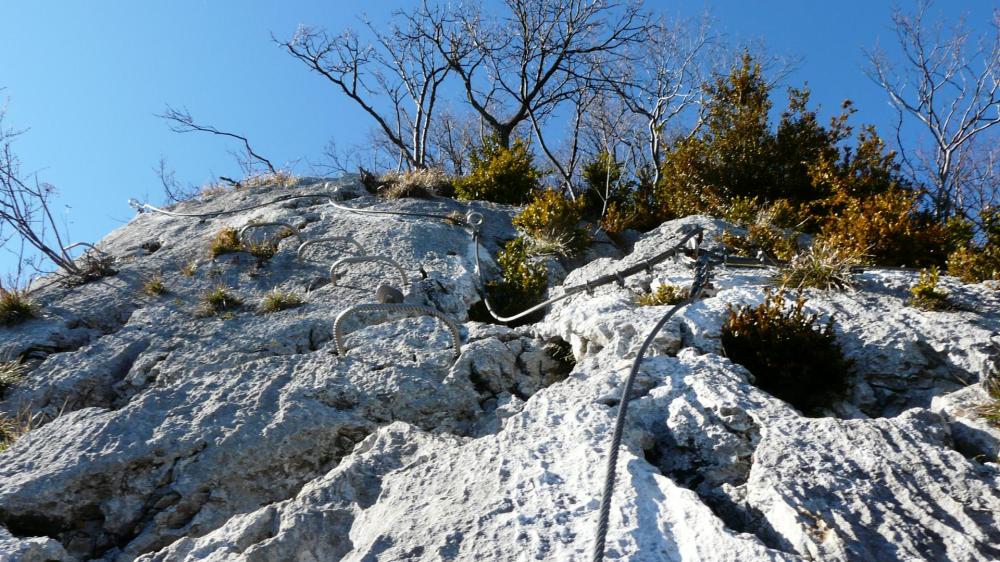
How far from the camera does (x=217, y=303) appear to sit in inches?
276

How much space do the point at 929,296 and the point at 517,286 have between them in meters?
4.23

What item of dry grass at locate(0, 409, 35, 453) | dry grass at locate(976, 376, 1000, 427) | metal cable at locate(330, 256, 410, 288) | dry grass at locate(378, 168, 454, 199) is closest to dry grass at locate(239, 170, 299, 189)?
dry grass at locate(378, 168, 454, 199)

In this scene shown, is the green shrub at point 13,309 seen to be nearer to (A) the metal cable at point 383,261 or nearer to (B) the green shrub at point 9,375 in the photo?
(B) the green shrub at point 9,375

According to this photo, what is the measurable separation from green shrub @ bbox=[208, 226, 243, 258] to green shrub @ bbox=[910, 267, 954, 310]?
25.3 ft

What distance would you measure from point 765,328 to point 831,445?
5.00 feet

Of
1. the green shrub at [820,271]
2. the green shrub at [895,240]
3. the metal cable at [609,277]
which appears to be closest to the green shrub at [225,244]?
the metal cable at [609,277]

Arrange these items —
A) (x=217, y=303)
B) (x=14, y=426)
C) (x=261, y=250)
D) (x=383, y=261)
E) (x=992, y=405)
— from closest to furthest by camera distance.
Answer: (x=992, y=405) < (x=14, y=426) < (x=217, y=303) < (x=383, y=261) < (x=261, y=250)

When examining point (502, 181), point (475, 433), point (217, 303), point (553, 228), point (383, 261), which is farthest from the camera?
point (502, 181)

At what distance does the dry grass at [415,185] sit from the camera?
36.3ft

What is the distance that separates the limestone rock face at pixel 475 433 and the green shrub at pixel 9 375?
0.57 ft

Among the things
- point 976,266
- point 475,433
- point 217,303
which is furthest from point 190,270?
point 976,266

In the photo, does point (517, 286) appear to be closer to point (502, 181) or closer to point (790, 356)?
point (790, 356)

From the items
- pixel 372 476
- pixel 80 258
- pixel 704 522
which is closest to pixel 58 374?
pixel 80 258

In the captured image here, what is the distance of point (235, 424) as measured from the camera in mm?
4730
